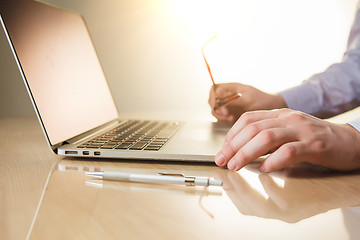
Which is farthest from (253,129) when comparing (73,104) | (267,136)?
(73,104)

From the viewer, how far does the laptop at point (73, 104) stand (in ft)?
2.00

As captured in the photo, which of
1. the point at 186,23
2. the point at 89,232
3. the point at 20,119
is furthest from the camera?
the point at 186,23

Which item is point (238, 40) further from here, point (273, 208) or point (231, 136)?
point (273, 208)

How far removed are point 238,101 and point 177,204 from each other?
669mm

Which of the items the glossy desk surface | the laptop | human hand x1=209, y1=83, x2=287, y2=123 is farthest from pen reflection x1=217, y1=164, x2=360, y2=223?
human hand x1=209, y1=83, x2=287, y2=123

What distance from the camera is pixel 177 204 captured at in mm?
414

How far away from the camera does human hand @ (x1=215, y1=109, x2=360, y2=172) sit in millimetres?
506

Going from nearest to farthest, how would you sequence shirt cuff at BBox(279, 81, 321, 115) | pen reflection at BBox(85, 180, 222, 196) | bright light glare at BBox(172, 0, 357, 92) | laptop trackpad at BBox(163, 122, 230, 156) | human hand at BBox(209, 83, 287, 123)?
1. pen reflection at BBox(85, 180, 222, 196)
2. laptop trackpad at BBox(163, 122, 230, 156)
3. human hand at BBox(209, 83, 287, 123)
4. shirt cuff at BBox(279, 81, 321, 115)
5. bright light glare at BBox(172, 0, 357, 92)

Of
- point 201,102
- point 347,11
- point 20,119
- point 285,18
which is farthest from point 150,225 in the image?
point 347,11

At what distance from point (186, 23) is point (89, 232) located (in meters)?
1.35

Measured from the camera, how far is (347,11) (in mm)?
1594

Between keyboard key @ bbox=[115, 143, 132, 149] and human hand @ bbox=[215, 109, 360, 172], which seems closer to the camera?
human hand @ bbox=[215, 109, 360, 172]

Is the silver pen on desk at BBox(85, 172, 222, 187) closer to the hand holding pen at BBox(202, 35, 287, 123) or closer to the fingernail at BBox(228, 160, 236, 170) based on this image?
the fingernail at BBox(228, 160, 236, 170)

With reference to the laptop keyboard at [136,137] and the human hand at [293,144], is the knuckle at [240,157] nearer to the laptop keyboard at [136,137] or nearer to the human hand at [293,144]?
the human hand at [293,144]
